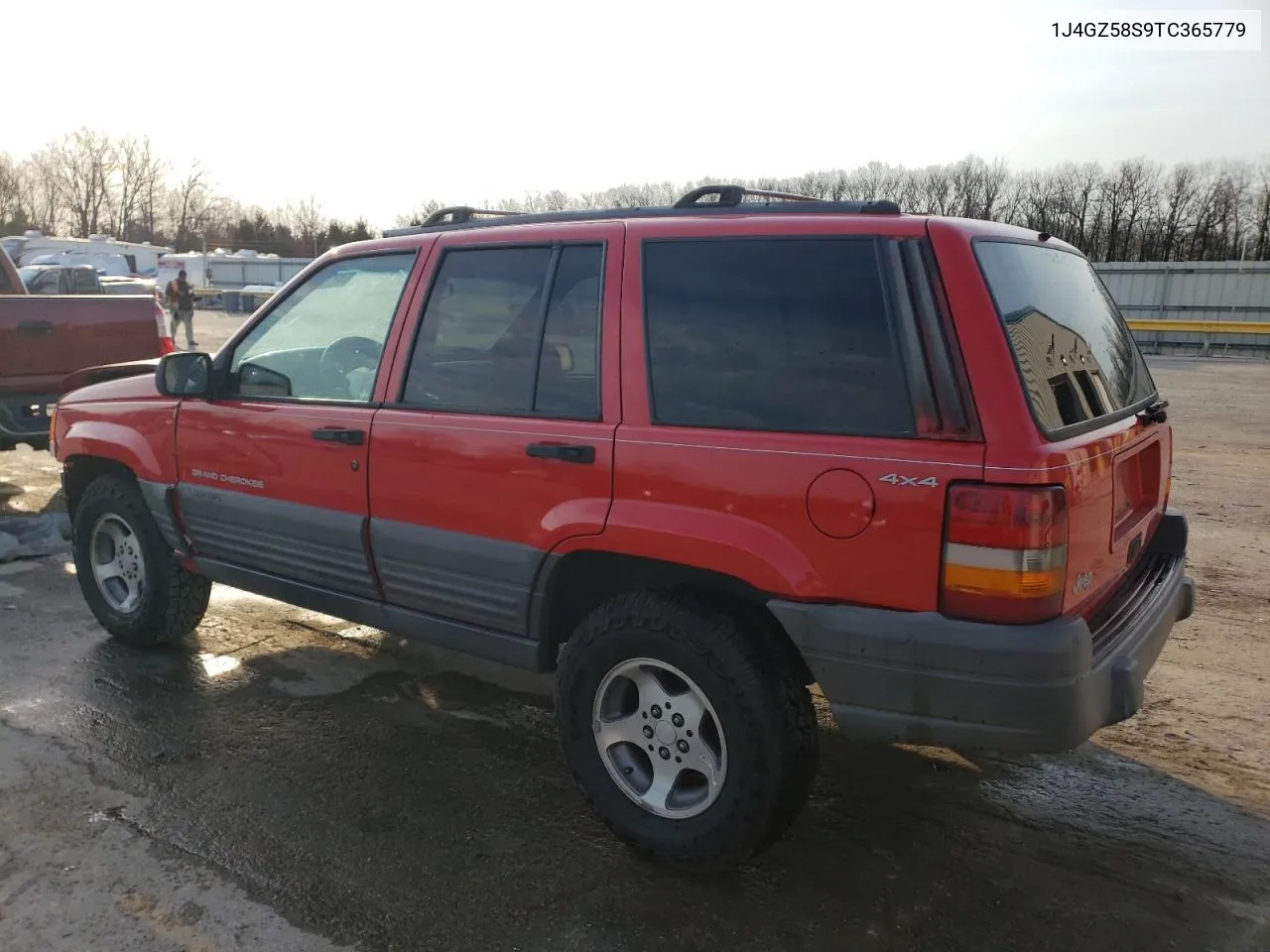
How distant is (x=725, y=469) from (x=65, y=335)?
279 inches

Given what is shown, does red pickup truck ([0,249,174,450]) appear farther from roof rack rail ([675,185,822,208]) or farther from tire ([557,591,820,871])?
tire ([557,591,820,871])

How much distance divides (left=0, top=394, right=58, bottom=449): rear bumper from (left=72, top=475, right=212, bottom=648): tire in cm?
325

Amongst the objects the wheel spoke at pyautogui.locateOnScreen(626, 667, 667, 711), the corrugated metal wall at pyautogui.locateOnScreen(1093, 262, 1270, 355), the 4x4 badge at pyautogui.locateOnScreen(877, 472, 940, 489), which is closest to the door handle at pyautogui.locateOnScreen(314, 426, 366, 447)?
the wheel spoke at pyautogui.locateOnScreen(626, 667, 667, 711)

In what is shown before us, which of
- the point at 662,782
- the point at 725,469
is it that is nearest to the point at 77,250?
the point at 662,782

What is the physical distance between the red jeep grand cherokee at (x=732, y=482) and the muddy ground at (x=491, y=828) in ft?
1.11

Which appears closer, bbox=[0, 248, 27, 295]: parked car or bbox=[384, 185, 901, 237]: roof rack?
bbox=[384, 185, 901, 237]: roof rack

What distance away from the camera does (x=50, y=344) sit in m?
7.77

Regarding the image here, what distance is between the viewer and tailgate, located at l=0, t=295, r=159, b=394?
24.8 ft

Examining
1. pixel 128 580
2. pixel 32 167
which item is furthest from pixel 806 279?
pixel 32 167

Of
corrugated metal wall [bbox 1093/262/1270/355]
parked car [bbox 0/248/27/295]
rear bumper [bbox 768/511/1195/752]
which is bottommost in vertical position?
rear bumper [bbox 768/511/1195/752]

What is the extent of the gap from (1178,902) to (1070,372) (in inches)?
62.8

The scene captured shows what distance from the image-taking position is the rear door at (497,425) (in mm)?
3109

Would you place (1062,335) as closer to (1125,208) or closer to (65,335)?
(65,335)

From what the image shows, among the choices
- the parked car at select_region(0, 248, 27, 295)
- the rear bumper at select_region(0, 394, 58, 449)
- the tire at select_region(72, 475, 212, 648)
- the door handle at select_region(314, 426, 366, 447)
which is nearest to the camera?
the door handle at select_region(314, 426, 366, 447)
